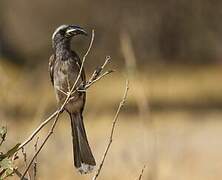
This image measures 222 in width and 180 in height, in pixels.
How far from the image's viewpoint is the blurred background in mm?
12984

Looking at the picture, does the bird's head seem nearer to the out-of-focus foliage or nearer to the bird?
the bird

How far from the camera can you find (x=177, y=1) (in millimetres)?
17234

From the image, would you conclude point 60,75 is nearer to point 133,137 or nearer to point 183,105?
point 133,137

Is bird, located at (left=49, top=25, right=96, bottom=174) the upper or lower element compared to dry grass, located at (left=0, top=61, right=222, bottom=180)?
upper

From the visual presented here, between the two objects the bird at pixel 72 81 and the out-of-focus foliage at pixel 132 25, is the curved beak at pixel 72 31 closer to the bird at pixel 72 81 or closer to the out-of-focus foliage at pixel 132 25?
the bird at pixel 72 81

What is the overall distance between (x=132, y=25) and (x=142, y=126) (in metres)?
9.86

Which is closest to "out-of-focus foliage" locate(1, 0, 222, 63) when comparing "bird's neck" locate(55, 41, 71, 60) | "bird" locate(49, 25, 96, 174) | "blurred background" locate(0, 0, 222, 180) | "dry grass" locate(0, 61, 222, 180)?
"blurred background" locate(0, 0, 222, 180)

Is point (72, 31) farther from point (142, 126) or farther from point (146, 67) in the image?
point (146, 67)

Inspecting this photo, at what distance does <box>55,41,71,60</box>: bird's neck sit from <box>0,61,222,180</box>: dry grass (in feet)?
7.65

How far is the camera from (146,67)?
727 inches

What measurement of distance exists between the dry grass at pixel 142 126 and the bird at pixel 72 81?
219 centimetres

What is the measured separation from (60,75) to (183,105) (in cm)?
1387

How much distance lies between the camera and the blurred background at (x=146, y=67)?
42.6 ft

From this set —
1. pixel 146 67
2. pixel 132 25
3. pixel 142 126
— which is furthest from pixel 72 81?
pixel 146 67
